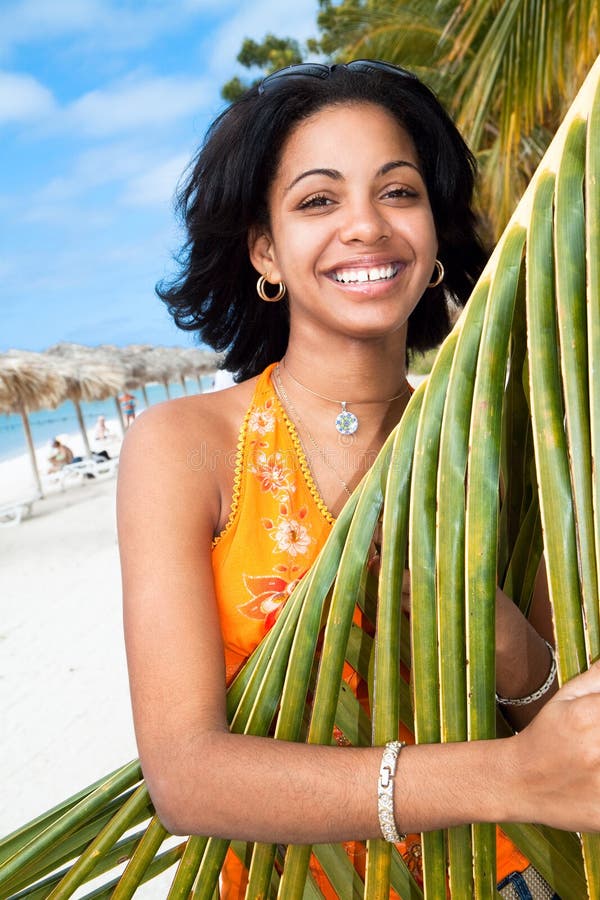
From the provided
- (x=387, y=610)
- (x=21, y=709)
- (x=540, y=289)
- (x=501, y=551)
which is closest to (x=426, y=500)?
(x=387, y=610)

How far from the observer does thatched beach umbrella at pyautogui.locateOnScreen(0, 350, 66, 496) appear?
42.4ft

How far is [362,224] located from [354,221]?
0.05 ft

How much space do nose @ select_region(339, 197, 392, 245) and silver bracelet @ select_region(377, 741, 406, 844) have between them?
2.53 ft

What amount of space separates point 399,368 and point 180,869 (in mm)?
913

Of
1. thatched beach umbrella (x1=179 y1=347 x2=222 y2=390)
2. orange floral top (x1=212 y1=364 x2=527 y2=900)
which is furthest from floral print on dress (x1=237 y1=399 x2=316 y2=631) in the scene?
thatched beach umbrella (x1=179 y1=347 x2=222 y2=390)

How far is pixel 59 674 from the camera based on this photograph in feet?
16.8

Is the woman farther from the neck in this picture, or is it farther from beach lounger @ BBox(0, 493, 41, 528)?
beach lounger @ BBox(0, 493, 41, 528)

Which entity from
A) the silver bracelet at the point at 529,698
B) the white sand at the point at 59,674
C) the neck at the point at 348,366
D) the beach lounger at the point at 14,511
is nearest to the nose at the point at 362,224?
the neck at the point at 348,366

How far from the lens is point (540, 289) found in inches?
28.2

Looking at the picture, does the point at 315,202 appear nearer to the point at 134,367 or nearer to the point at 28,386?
the point at 28,386

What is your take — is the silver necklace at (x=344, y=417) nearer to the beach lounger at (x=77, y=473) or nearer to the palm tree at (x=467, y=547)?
the palm tree at (x=467, y=547)

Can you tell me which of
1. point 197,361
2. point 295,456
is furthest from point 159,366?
point 295,456

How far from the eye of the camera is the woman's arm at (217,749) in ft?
2.36

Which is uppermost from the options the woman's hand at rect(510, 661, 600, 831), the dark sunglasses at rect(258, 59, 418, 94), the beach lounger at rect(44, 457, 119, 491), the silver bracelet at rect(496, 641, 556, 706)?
the dark sunglasses at rect(258, 59, 418, 94)
